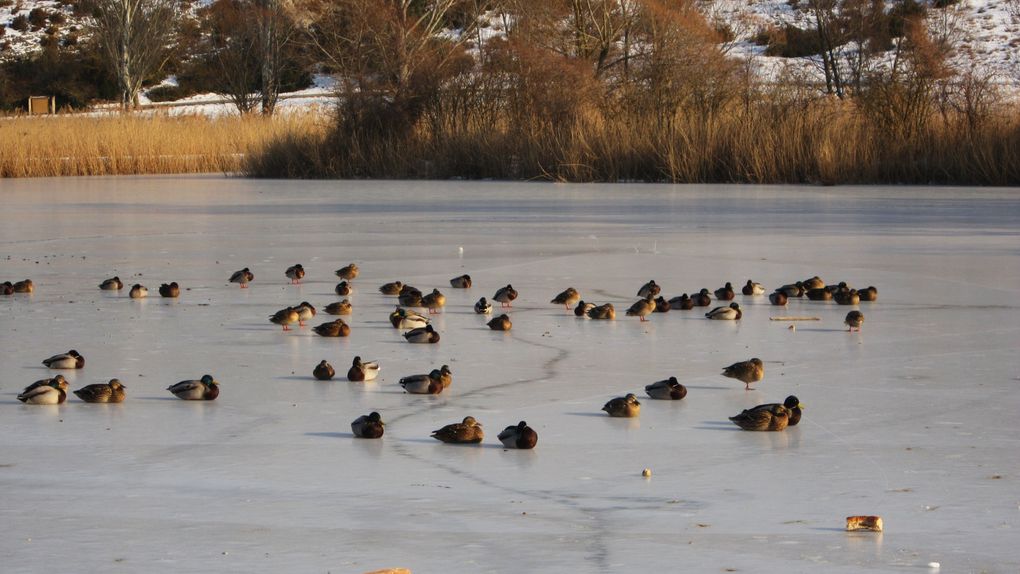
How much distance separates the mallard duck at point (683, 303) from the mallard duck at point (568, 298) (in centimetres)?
52

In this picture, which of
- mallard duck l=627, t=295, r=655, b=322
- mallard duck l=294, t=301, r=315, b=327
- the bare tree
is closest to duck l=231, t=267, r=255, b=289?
mallard duck l=294, t=301, r=315, b=327

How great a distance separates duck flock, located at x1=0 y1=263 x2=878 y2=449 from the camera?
175 inches

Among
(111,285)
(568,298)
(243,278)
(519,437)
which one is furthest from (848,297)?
(111,285)

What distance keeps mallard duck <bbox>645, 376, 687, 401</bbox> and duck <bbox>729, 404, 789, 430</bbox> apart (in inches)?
20.3

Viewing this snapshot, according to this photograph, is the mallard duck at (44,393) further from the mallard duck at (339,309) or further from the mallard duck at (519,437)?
the mallard duck at (339,309)

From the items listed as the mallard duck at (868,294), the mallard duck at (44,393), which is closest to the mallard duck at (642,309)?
the mallard duck at (868,294)

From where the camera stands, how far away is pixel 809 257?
10.2 m

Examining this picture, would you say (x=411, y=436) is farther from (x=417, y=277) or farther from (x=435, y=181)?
(x=435, y=181)

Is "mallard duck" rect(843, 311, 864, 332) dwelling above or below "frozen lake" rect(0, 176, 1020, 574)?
above

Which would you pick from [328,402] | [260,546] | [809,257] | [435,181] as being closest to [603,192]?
[435,181]

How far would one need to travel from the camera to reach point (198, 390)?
4.99 metres

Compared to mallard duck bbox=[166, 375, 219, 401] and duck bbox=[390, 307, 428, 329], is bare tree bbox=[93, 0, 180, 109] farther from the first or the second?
mallard duck bbox=[166, 375, 219, 401]

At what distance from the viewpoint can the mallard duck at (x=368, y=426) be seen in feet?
14.3

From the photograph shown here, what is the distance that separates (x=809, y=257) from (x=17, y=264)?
583cm
